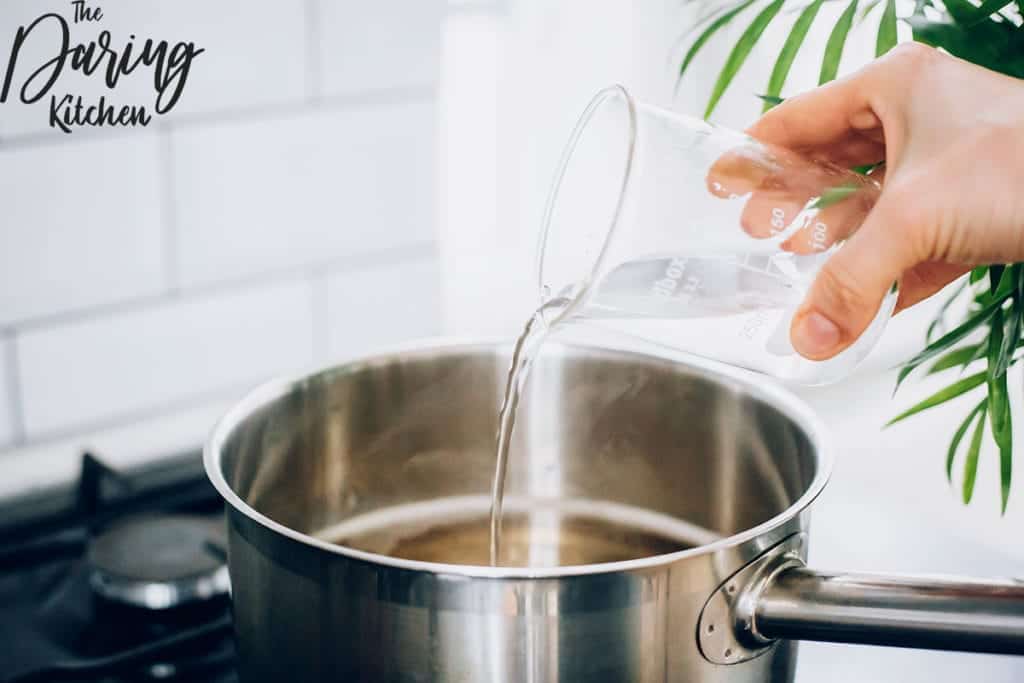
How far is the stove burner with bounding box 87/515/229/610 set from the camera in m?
0.74

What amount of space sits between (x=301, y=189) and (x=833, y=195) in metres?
0.46

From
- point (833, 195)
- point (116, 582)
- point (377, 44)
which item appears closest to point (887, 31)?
point (833, 195)

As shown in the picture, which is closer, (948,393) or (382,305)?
(948,393)

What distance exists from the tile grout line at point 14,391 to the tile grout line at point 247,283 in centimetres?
1

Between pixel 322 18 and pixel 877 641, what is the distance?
1.89 feet

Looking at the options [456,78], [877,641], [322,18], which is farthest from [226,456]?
[456,78]

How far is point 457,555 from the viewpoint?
2.45ft

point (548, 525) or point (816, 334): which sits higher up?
point (816, 334)

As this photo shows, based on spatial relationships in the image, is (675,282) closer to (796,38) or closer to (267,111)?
(796,38)

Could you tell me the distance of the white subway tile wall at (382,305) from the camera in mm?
978

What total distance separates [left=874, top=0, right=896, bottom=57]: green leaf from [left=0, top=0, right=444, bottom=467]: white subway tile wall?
0.39 metres

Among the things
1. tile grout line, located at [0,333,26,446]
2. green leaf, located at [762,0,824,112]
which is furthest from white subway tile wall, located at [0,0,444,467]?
green leaf, located at [762,0,824,112]

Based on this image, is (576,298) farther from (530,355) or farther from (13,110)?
(13,110)

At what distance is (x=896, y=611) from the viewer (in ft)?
1.67
